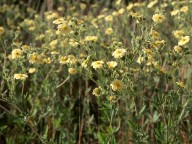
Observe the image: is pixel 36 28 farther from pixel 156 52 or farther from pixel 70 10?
pixel 156 52

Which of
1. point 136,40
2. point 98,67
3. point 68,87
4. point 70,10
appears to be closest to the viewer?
point 98,67

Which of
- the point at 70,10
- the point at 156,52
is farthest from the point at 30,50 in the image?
the point at 70,10

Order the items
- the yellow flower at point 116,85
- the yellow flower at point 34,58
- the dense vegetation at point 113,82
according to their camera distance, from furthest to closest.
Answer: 1. the yellow flower at point 34,58
2. the dense vegetation at point 113,82
3. the yellow flower at point 116,85

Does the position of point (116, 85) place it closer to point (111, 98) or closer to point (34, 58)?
point (111, 98)

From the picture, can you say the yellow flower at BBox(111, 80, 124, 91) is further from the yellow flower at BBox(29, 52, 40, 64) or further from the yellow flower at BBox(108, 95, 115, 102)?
the yellow flower at BBox(29, 52, 40, 64)

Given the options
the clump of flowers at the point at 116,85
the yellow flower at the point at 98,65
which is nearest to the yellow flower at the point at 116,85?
the clump of flowers at the point at 116,85

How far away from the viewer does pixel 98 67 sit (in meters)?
1.84

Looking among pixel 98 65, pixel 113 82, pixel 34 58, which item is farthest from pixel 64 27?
pixel 113 82

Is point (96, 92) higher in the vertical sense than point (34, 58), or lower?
lower

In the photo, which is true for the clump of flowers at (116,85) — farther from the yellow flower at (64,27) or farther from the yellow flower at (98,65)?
the yellow flower at (64,27)

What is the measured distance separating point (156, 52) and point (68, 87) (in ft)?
3.68

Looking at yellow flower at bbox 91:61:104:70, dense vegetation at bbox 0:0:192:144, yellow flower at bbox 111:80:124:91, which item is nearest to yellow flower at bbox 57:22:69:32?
dense vegetation at bbox 0:0:192:144

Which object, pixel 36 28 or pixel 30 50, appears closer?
pixel 30 50

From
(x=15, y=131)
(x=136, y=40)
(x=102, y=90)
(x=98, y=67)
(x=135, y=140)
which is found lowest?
(x=15, y=131)
